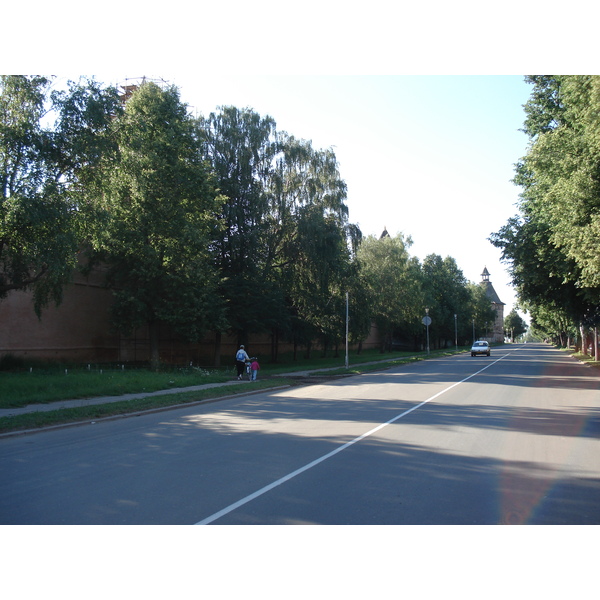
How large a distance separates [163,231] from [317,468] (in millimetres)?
22456

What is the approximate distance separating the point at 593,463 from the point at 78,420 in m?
10.5

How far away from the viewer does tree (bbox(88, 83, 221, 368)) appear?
27.3 metres

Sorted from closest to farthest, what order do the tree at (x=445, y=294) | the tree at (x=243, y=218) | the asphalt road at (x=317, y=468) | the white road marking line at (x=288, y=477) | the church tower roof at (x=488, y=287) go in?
the white road marking line at (x=288, y=477) < the asphalt road at (x=317, y=468) < the tree at (x=243, y=218) < the tree at (x=445, y=294) < the church tower roof at (x=488, y=287)

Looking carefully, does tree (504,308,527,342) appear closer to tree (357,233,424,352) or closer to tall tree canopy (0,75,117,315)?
tree (357,233,424,352)

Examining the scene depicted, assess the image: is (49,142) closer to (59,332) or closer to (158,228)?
(158,228)

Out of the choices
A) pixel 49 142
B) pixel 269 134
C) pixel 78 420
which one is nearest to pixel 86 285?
pixel 49 142

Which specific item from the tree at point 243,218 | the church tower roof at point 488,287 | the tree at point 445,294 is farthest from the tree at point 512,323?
the tree at point 243,218

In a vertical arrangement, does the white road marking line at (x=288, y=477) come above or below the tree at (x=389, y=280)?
below

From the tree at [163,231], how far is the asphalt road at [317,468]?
15004 millimetres

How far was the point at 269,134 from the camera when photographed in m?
36.4

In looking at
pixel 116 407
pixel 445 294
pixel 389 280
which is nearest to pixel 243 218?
pixel 116 407

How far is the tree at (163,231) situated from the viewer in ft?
89.5

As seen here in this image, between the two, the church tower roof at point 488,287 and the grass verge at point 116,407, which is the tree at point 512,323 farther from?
the grass verge at point 116,407

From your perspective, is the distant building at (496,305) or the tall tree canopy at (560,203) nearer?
the tall tree canopy at (560,203)
